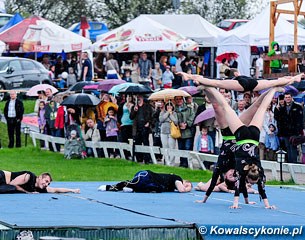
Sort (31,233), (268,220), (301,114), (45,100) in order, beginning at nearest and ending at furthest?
1. (31,233)
2. (268,220)
3. (301,114)
4. (45,100)

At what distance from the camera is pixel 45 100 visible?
36.2 m

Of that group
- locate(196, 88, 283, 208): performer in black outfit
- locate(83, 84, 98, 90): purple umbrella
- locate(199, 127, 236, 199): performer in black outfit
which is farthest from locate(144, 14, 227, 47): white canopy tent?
locate(196, 88, 283, 208): performer in black outfit

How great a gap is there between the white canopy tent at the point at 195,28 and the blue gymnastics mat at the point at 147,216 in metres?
28.4

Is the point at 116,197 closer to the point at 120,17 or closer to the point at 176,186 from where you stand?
the point at 176,186

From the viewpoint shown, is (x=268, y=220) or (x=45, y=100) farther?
(x=45, y=100)

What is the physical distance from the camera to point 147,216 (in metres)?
16.2

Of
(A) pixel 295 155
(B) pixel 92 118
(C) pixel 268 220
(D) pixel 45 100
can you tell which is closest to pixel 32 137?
(D) pixel 45 100

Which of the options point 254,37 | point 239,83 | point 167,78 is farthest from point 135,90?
point 239,83

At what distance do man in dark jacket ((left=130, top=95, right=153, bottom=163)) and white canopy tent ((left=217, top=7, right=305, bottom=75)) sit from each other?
38.2 feet

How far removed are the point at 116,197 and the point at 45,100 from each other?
1678cm

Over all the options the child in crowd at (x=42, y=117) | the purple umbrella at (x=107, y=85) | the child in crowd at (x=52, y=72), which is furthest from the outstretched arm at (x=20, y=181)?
the child in crowd at (x=52, y=72)

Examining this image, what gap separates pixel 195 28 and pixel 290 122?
24234 millimetres

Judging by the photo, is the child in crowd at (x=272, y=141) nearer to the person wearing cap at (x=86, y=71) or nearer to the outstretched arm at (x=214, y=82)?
the outstretched arm at (x=214, y=82)

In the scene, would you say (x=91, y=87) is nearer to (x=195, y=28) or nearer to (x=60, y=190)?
(x=195, y=28)
